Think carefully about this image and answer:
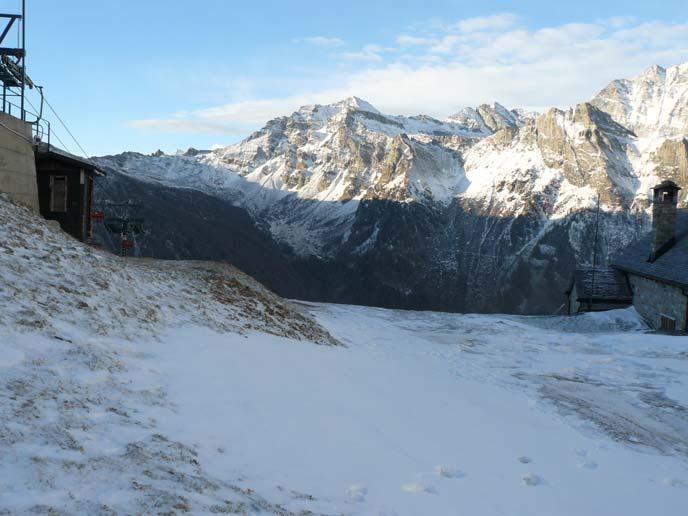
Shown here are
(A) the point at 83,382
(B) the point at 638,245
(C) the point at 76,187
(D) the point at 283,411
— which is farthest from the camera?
(B) the point at 638,245

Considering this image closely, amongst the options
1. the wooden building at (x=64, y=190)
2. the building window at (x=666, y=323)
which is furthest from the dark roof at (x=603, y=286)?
the wooden building at (x=64, y=190)

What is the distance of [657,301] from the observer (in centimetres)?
2622

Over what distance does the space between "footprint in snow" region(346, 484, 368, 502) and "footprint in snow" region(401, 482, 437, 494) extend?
1.71 feet

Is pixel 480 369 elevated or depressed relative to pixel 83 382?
depressed

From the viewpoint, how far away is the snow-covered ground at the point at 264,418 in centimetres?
478

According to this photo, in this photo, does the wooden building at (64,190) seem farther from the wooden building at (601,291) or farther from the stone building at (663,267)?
the stone building at (663,267)

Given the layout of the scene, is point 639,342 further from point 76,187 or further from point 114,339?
point 76,187

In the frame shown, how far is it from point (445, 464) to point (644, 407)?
682 cm

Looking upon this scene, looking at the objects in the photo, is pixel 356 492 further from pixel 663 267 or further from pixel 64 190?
pixel 663 267

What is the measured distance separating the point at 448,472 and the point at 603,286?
28.7m

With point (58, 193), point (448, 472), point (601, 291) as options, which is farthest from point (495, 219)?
point (448, 472)

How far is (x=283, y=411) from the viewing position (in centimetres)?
720

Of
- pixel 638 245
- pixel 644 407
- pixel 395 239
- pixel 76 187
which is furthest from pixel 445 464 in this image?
pixel 395 239

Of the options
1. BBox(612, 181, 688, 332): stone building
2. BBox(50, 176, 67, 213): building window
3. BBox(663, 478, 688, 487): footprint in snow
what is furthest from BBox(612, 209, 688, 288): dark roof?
BBox(50, 176, 67, 213): building window
